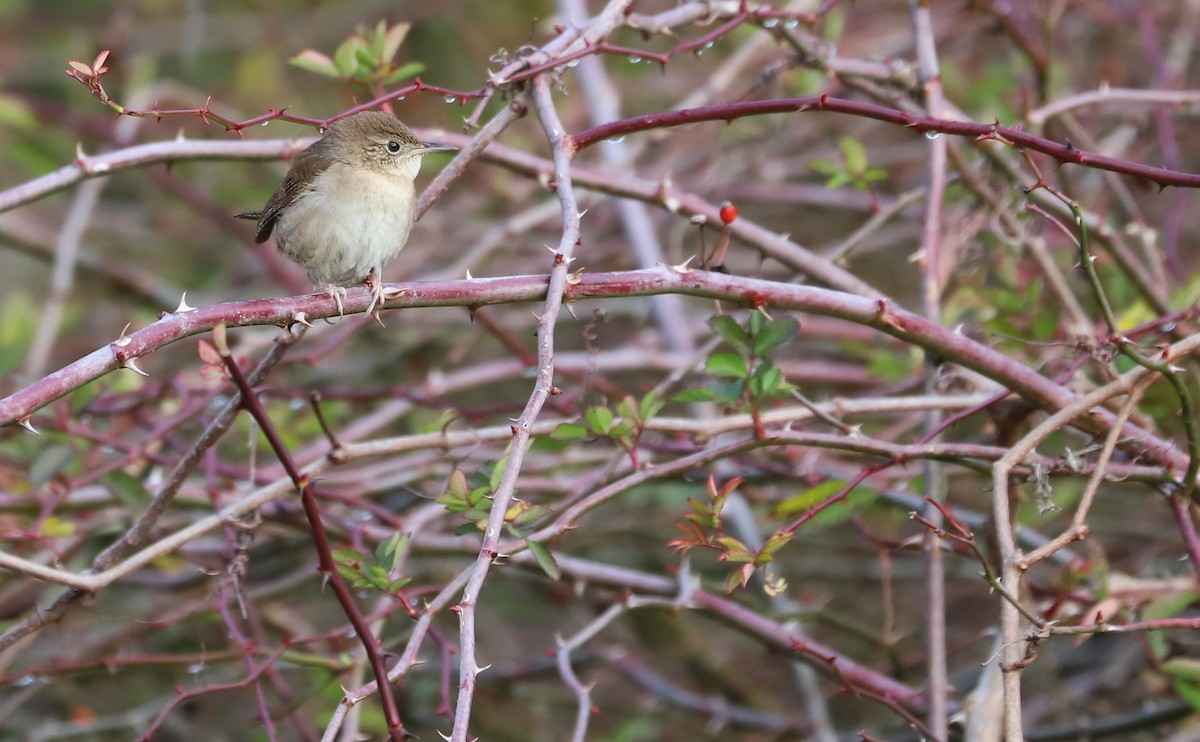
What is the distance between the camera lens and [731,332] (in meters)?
2.82

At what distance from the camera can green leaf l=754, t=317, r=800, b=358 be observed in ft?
9.21

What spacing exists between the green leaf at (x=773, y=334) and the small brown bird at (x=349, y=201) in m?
1.16

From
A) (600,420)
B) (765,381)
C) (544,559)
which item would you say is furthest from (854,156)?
(544,559)

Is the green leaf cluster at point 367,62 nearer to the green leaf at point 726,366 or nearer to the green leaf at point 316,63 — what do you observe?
the green leaf at point 316,63

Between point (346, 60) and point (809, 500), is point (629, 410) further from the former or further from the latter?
point (346, 60)

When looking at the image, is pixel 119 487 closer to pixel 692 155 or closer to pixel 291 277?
pixel 291 277

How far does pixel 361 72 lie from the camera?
317cm

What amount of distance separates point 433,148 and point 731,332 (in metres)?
1.40

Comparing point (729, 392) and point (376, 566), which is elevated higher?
point (729, 392)

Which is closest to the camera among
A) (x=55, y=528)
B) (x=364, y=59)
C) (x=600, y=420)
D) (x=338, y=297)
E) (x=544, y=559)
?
(x=544, y=559)

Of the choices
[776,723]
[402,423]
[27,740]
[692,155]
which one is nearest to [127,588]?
[27,740]

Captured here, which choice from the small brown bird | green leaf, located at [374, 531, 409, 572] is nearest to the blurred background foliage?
the small brown bird

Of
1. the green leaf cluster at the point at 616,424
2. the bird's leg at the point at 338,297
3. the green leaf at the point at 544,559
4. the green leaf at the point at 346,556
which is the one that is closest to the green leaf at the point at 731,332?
the green leaf cluster at the point at 616,424

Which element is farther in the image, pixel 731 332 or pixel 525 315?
pixel 525 315
